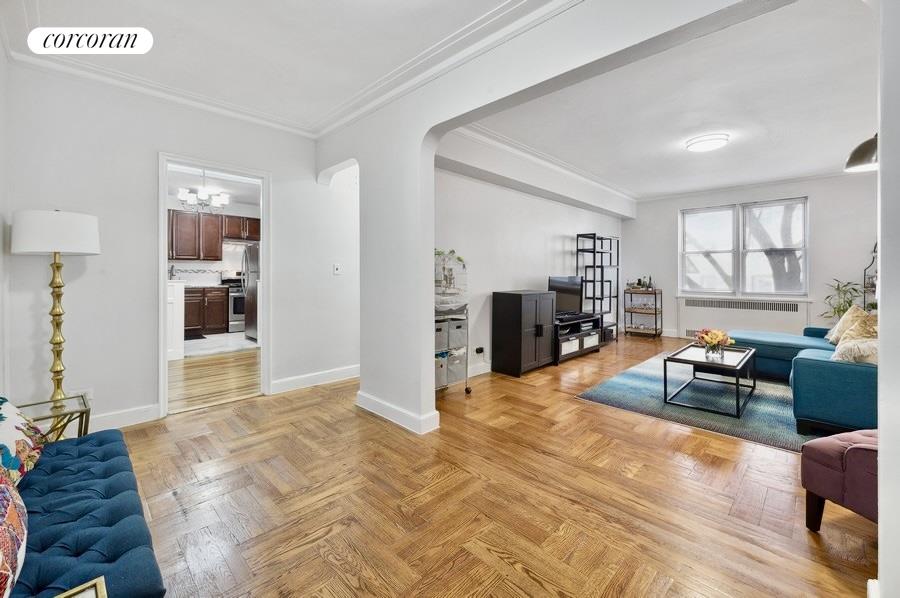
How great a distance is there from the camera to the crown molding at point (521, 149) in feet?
13.1

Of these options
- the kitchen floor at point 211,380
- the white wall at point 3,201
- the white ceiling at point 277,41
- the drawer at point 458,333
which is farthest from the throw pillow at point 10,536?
the drawer at point 458,333

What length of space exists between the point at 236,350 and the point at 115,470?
197 inches

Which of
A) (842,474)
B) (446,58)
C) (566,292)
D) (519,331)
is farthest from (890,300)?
(566,292)

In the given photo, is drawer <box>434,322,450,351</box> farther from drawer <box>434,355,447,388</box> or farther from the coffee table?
the coffee table

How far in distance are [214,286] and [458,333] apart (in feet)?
19.9

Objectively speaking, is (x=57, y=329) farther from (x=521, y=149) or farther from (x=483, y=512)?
(x=521, y=149)

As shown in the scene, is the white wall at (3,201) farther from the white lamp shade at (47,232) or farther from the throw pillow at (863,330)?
the throw pillow at (863,330)

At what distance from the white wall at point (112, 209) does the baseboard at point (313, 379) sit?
1.0 inches

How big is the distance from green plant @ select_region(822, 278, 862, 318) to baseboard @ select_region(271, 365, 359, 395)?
6.90m

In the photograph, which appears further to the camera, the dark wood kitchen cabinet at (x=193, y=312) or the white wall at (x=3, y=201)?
the dark wood kitchen cabinet at (x=193, y=312)

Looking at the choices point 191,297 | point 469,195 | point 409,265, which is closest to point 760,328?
point 469,195

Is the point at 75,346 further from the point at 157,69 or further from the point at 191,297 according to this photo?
the point at 191,297

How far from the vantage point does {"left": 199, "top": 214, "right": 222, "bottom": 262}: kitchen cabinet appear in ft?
23.7

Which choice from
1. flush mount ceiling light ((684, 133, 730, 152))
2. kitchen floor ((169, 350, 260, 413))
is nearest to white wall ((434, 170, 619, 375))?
flush mount ceiling light ((684, 133, 730, 152))
